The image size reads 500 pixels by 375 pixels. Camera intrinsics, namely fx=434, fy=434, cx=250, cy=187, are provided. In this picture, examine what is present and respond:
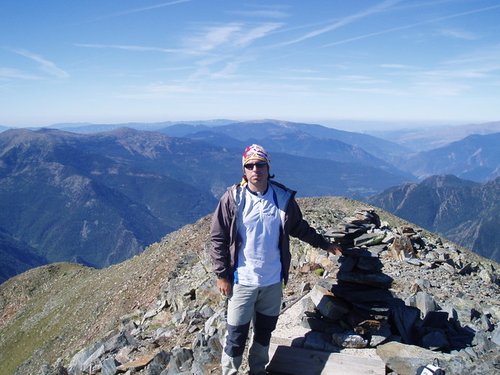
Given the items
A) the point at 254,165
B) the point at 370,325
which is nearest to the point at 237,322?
the point at 254,165

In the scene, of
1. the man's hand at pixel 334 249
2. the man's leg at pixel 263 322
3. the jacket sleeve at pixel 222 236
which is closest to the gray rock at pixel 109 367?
the man's leg at pixel 263 322

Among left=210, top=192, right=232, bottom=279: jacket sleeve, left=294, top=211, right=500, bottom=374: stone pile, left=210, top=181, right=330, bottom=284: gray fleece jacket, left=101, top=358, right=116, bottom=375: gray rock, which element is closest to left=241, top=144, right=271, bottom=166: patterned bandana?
left=210, top=181, right=330, bottom=284: gray fleece jacket

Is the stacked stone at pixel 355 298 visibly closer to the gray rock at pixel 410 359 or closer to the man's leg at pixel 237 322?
the gray rock at pixel 410 359

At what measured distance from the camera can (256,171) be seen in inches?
316

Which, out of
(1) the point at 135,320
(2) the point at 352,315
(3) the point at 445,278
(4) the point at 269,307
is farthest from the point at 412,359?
(1) the point at 135,320

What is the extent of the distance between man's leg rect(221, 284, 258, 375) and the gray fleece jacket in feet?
1.39

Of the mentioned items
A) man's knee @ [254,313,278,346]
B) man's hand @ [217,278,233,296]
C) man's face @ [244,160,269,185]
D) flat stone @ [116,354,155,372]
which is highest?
man's face @ [244,160,269,185]

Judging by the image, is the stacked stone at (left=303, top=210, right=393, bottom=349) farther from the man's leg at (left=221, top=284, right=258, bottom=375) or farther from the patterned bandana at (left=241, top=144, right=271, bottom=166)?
the patterned bandana at (left=241, top=144, right=271, bottom=166)

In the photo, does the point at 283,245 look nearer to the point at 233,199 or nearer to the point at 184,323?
the point at 233,199

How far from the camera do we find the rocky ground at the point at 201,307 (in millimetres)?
10484

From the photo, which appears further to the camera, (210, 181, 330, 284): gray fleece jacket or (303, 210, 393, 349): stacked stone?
(303, 210, 393, 349): stacked stone

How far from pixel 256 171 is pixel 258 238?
49.4 inches

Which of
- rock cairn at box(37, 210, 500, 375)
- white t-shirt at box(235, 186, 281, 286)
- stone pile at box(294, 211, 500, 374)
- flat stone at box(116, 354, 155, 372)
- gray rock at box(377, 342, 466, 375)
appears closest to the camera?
white t-shirt at box(235, 186, 281, 286)

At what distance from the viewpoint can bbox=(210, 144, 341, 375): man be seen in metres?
8.08
